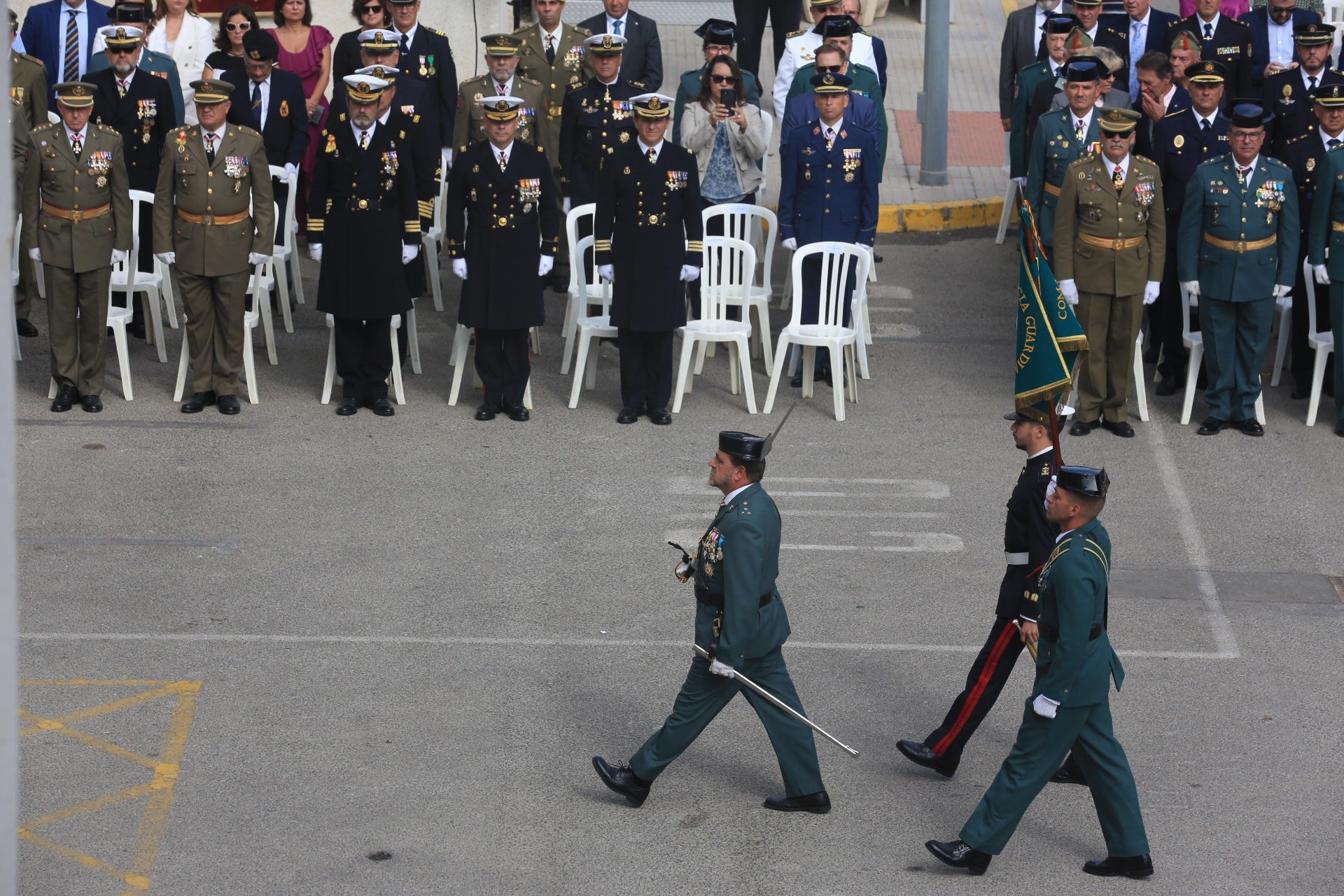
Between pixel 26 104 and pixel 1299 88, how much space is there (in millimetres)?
8397

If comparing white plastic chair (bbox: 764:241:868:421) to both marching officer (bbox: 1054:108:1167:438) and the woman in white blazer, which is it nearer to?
marching officer (bbox: 1054:108:1167:438)

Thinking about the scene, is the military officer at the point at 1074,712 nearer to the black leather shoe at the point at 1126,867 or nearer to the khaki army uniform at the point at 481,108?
the black leather shoe at the point at 1126,867

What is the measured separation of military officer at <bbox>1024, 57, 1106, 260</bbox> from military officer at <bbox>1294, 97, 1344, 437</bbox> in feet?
4.52

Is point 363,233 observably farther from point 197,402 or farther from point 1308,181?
point 1308,181

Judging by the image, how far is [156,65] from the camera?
39.7 ft

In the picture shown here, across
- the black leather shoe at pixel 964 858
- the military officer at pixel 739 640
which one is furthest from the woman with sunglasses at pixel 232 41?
the black leather shoe at pixel 964 858

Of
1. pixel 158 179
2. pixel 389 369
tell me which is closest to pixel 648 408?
pixel 389 369

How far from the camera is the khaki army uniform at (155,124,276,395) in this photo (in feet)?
35.1

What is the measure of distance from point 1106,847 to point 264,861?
9.82 feet

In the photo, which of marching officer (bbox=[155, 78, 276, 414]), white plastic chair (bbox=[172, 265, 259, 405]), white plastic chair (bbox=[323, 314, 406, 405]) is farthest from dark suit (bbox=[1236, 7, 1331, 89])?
white plastic chair (bbox=[172, 265, 259, 405])

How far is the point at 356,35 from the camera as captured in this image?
41.6ft

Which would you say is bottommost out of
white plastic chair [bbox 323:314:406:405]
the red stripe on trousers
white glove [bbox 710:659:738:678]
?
the red stripe on trousers

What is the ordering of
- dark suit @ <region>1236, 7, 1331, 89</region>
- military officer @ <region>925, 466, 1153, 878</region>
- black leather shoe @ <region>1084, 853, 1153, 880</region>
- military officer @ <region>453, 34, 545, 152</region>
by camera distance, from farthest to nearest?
dark suit @ <region>1236, 7, 1331, 89</region> < military officer @ <region>453, 34, 545, 152</region> < black leather shoe @ <region>1084, 853, 1153, 880</region> < military officer @ <region>925, 466, 1153, 878</region>

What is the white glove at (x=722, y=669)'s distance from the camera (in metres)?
6.40
